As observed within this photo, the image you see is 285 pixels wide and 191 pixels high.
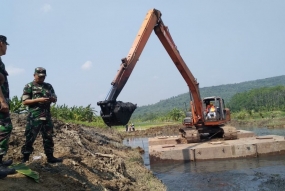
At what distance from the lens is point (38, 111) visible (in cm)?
499

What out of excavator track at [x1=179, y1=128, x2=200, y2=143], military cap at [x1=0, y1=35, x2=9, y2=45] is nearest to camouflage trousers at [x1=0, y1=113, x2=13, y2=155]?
military cap at [x1=0, y1=35, x2=9, y2=45]

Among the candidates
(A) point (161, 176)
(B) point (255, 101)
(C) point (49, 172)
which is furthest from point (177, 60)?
(B) point (255, 101)

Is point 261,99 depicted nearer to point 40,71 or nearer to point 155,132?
point 155,132

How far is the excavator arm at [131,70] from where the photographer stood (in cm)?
755

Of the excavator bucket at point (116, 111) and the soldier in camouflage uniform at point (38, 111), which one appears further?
the excavator bucket at point (116, 111)

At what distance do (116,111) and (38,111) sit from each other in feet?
8.73

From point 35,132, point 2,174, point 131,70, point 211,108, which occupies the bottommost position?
point 2,174

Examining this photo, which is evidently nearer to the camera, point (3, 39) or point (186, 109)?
point (3, 39)

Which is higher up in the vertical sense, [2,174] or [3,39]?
[3,39]

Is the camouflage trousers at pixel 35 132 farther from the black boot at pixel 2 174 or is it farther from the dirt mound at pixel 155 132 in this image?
the dirt mound at pixel 155 132

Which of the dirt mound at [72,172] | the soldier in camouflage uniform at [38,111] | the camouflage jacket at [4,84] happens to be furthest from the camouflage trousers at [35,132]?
the camouflage jacket at [4,84]

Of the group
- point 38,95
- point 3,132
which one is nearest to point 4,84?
point 3,132

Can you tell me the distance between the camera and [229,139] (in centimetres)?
1365

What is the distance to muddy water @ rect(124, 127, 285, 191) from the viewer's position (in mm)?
7684
